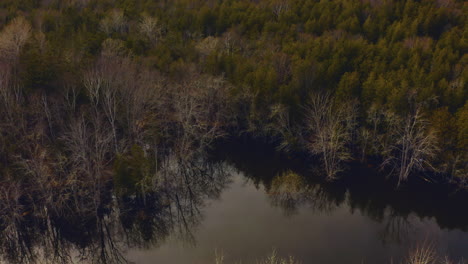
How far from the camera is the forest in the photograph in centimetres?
4159

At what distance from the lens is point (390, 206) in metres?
46.0

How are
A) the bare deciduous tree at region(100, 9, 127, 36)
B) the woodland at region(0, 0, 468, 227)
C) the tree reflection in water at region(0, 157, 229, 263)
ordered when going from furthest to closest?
the bare deciduous tree at region(100, 9, 127, 36), the woodland at region(0, 0, 468, 227), the tree reflection in water at region(0, 157, 229, 263)

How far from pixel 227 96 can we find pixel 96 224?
30.0 metres

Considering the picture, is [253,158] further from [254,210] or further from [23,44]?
[23,44]

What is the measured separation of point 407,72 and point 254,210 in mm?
32947

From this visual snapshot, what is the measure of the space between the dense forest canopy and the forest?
0.28 m

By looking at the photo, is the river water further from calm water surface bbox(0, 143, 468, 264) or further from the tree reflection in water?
the tree reflection in water

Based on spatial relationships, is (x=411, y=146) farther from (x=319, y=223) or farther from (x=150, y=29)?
(x=150, y=29)

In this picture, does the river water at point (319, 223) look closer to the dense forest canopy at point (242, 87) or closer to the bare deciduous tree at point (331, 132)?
the bare deciduous tree at point (331, 132)

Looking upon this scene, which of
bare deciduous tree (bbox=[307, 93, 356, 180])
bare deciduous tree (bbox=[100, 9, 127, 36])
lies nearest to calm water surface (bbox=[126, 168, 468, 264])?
bare deciduous tree (bbox=[307, 93, 356, 180])

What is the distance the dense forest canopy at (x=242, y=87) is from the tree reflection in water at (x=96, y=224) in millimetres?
4496

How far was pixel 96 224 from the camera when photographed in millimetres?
40500

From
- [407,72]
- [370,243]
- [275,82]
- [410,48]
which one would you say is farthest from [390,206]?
[410,48]

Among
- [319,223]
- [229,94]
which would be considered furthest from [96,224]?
[229,94]
